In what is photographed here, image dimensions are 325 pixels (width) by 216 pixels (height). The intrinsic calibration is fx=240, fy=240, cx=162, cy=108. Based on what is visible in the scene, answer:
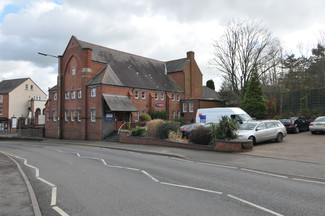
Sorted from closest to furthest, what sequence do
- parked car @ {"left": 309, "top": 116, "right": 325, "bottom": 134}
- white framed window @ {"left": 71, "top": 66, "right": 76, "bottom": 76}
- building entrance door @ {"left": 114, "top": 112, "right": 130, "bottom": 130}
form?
parked car @ {"left": 309, "top": 116, "right": 325, "bottom": 134}, building entrance door @ {"left": 114, "top": 112, "right": 130, "bottom": 130}, white framed window @ {"left": 71, "top": 66, "right": 76, "bottom": 76}

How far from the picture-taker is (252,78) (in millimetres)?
31641

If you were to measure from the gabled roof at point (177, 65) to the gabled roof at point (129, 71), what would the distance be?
1316 mm

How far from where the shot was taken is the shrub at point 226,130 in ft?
48.9

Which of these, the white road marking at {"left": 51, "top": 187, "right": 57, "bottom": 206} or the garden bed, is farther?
the garden bed

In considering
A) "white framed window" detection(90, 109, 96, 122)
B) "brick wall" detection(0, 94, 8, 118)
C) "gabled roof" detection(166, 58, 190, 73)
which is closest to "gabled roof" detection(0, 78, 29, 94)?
"brick wall" detection(0, 94, 8, 118)

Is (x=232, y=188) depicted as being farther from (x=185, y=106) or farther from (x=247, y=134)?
(x=185, y=106)

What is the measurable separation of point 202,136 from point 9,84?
2283 inches

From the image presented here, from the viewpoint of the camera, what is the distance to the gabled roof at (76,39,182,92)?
3073 centimetres

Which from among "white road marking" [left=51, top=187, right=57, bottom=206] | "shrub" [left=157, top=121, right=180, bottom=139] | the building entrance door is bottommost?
"white road marking" [left=51, top=187, right=57, bottom=206]

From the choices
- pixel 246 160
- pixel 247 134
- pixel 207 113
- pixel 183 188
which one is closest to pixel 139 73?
pixel 207 113

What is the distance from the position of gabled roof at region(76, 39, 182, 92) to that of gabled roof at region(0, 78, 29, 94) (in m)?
32.3

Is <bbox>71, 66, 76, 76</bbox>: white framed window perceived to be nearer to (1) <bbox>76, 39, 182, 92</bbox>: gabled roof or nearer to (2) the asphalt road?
(1) <bbox>76, 39, 182, 92</bbox>: gabled roof

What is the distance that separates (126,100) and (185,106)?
12768mm

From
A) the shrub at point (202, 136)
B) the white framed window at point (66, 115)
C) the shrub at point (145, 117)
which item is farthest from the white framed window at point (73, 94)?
the shrub at point (202, 136)
